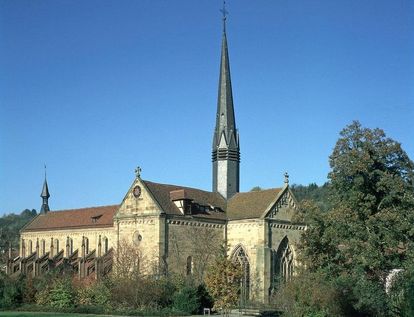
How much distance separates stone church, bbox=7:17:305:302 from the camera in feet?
183

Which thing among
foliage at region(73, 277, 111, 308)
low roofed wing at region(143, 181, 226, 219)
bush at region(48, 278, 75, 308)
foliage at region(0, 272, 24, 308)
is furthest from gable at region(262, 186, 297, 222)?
foliage at region(0, 272, 24, 308)

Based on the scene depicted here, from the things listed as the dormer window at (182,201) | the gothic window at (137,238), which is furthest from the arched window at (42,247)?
the dormer window at (182,201)

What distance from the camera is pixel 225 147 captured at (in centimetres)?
6344

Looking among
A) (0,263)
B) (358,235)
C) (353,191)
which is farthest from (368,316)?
(0,263)

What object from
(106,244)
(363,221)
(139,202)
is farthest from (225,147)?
(363,221)

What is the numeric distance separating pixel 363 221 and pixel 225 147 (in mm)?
23311

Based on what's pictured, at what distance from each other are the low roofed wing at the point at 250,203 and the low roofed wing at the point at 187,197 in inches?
34.3

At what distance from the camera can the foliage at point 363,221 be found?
39.3m

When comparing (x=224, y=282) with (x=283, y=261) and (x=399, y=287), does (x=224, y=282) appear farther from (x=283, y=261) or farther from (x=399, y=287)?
(x=283, y=261)

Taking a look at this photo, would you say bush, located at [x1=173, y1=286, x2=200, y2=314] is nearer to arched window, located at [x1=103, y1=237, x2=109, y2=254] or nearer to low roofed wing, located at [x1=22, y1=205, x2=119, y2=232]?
arched window, located at [x1=103, y1=237, x2=109, y2=254]

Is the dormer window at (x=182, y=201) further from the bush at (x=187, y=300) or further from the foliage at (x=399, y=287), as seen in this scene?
the foliage at (x=399, y=287)

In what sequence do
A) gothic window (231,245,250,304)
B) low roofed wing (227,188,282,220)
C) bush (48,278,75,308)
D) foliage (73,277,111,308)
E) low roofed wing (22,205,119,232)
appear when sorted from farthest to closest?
low roofed wing (22,205,119,232)
low roofed wing (227,188,282,220)
gothic window (231,245,250,304)
bush (48,278,75,308)
foliage (73,277,111,308)

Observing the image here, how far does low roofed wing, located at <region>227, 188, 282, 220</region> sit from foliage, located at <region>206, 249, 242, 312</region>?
616 inches

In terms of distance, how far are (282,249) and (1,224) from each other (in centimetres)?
13047
